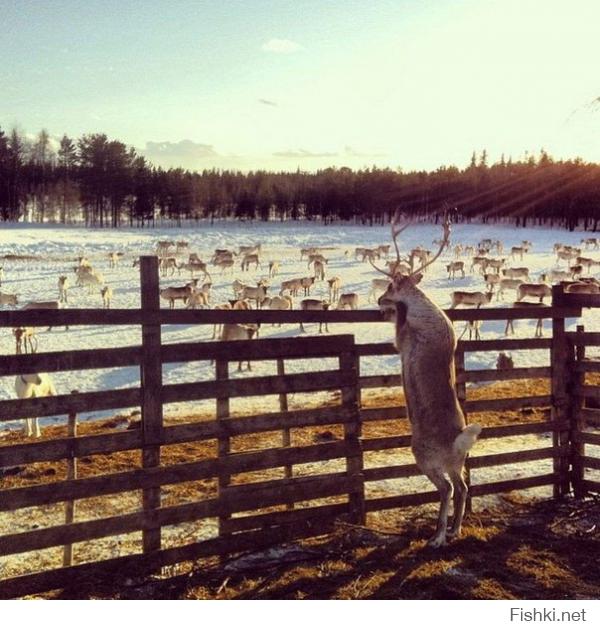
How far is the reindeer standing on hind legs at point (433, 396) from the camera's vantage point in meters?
5.90

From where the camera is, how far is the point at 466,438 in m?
5.79

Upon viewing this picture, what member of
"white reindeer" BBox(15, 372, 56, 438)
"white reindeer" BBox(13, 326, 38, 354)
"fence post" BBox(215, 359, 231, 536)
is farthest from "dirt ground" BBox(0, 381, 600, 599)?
"white reindeer" BBox(13, 326, 38, 354)

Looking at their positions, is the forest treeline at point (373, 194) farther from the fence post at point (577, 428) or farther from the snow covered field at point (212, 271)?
the fence post at point (577, 428)

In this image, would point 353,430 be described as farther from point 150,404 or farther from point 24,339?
point 24,339

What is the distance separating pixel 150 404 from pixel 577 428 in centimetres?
475

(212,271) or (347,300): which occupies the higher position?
(212,271)

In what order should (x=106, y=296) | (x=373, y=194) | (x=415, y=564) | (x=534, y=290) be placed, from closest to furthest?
(x=415, y=564) < (x=106, y=296) < (x=534, y=290) < (x=373, y=194)

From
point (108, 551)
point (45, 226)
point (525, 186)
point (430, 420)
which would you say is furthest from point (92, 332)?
point (525, 186)

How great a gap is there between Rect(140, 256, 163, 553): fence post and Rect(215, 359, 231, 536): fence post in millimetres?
562

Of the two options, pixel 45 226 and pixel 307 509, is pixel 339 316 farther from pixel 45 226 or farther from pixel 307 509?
pixel 45 226

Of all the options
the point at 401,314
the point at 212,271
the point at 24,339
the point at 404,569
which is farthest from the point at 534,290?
the point at 404,569

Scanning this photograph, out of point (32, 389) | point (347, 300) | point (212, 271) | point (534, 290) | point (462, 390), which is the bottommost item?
point (32, 389)

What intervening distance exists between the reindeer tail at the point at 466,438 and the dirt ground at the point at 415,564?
89cm

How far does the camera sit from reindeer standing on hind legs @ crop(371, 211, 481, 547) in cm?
590
